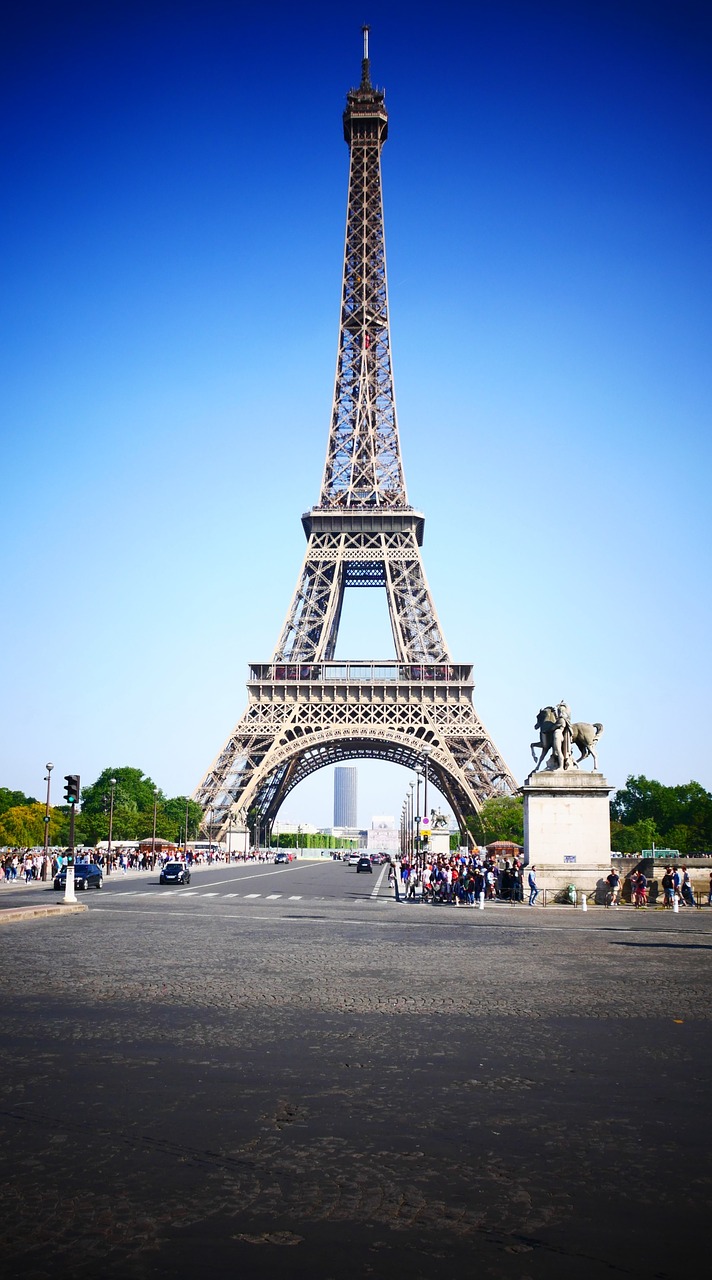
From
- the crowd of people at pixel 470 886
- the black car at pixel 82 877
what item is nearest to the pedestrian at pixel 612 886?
the crowd of people at pixel 470 886

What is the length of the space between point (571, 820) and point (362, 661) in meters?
47.4

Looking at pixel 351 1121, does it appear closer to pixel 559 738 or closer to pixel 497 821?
pixel 559 738

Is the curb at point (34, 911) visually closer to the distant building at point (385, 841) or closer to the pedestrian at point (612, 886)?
the pedestrian at point (612, 886)

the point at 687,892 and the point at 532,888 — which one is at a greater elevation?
the point at 532,888

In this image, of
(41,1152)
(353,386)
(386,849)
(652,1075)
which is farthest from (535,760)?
(386,849)

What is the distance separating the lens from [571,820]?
118 ft

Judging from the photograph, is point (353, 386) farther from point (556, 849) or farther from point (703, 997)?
point (703, 997)

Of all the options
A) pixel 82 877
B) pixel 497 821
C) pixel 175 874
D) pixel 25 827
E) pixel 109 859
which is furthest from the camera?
pixel 25 827

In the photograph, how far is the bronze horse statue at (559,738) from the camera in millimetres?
37062

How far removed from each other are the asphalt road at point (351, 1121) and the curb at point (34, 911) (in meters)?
10.1

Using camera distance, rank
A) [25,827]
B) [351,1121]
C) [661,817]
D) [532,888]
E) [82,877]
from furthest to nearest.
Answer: [661,817] < [25,827] < [82,877] < [532,888] < [351,1121]

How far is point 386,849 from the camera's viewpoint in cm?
14362

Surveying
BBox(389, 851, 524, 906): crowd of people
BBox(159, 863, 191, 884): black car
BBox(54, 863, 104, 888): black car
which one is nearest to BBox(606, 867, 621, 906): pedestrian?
BBox(389, 851, 524, 906): crowd of people

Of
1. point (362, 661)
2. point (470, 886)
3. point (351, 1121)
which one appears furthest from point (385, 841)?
point (351, 1121)
